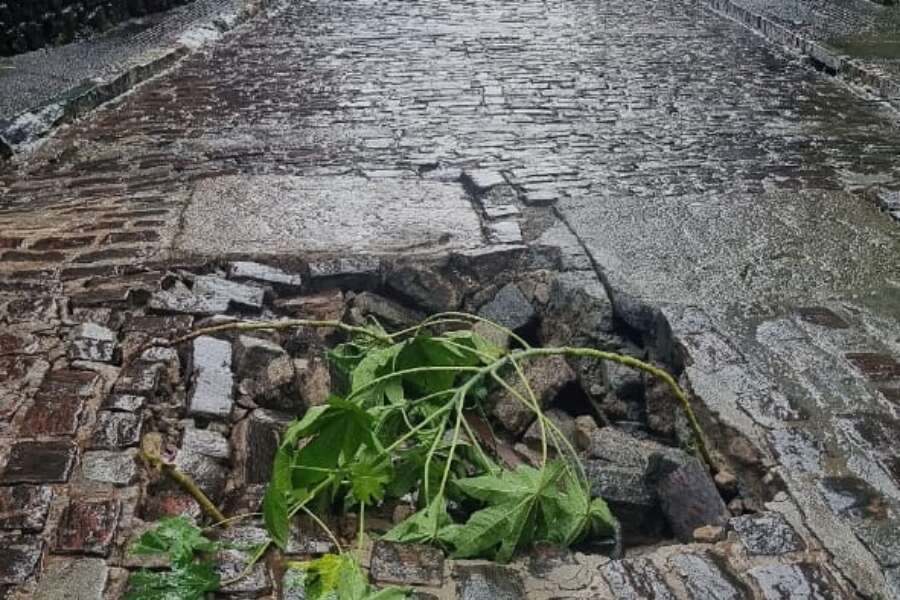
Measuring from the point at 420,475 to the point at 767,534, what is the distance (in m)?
1.05

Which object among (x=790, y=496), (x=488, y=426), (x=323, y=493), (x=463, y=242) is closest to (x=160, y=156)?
(x=463, y=242)

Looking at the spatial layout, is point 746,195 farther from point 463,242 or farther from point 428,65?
point 428,65

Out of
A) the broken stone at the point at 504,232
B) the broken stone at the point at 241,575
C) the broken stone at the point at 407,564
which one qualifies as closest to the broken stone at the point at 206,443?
the broken stone at the point at 241,575

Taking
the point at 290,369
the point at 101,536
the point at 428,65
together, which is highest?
the point at 101,536

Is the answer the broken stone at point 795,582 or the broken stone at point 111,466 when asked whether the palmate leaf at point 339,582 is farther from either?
the broken stone at point 795,582

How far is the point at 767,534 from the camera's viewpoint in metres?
2.85

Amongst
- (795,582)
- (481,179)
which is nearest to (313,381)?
(795,582)

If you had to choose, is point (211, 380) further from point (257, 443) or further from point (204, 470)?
point (204, 470)

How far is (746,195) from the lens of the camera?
559 cm

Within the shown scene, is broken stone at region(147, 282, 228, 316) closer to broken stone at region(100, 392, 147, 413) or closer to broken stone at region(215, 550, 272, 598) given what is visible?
broken stone at region(100, 392, 147, 413)

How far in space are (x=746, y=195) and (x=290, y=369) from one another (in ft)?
9.88

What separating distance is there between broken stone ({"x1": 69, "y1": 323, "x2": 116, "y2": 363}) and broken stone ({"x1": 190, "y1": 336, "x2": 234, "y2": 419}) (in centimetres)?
31

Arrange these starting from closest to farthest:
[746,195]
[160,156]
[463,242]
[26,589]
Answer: [26,589] → [463,242] → [746,195] → [160,156]

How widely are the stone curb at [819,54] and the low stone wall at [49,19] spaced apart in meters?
7.03
